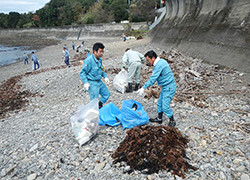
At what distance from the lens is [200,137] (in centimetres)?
380

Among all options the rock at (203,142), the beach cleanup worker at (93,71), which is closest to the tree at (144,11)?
the beach cleanup worker at (93,71)

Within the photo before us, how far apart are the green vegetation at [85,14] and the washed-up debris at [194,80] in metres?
30.7

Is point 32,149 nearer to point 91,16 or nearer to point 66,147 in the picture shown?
point 66,147

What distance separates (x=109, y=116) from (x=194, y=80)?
14.2 ft

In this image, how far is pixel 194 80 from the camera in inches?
281

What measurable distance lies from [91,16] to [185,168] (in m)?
59.5

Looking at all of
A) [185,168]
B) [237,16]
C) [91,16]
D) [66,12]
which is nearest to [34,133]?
[185,168]

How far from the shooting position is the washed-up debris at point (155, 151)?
9.69ft

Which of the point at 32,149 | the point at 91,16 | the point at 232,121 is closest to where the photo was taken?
the point at 32,149

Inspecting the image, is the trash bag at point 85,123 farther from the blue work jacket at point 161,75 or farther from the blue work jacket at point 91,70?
the blue work jacket at point 161,75

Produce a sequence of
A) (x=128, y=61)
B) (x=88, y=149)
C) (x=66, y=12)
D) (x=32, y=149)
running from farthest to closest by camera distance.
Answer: (x=66, y=12) → (x=128, y=61) → (x=32, y=149) → (x=88, y=149)

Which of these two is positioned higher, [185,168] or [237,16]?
[237,16]

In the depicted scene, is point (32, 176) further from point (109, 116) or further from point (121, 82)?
point (121, 82)

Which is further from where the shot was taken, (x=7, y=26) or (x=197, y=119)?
(x=7, y=26)
